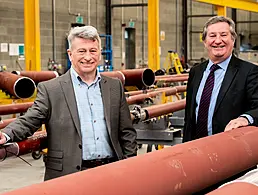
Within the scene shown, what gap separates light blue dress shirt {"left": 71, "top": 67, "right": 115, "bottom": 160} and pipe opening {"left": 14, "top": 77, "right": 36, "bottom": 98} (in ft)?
11.2

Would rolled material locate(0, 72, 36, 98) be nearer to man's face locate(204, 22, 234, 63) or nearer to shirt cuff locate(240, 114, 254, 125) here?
man's face locate(204, 22, 234, 63)

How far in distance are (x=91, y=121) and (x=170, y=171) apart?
2.59 feet

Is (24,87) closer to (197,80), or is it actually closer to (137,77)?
(137,77)

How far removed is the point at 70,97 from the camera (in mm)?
2207

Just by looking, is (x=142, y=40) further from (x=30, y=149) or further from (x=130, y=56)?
(x=30, y=149)

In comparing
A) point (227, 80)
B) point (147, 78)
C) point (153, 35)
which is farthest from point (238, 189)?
point (153, 35)

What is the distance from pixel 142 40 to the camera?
1577cm

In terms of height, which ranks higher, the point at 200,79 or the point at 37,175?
the point at 200,79

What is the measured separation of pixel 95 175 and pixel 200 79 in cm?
131

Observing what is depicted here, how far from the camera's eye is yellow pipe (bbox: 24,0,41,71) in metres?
7.80

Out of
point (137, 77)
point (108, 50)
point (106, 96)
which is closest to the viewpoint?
point (106, 96)

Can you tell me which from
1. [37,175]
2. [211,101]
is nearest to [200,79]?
[211,101]

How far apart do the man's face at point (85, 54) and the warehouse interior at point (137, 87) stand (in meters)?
0.41

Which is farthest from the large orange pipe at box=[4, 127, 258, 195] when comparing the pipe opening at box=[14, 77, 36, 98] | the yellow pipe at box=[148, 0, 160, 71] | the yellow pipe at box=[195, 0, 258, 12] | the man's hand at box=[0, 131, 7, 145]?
the yellow pipe at box=[195, 0, 258, 12]
